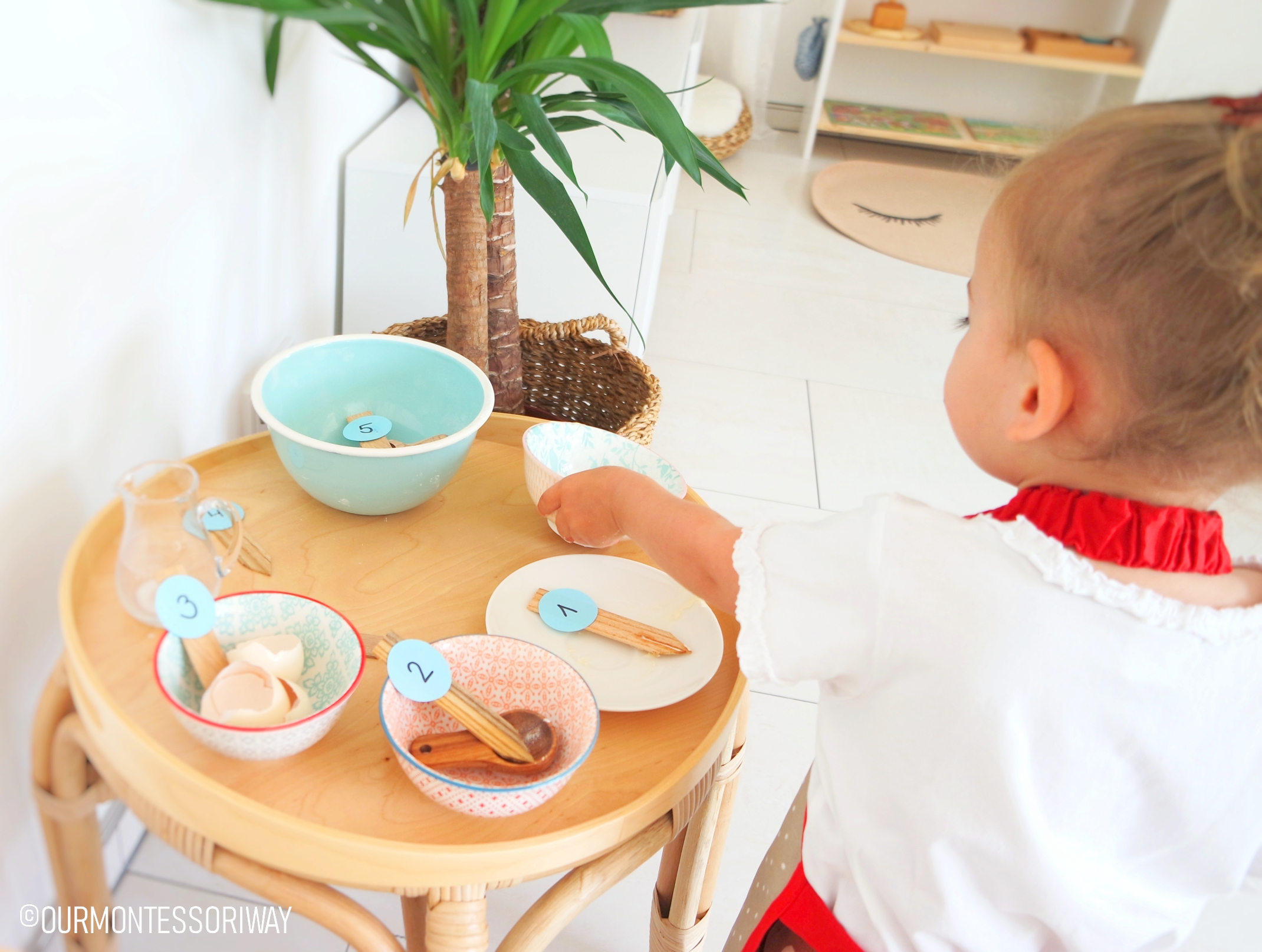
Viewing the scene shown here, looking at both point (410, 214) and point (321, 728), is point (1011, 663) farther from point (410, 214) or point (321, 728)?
point (410, 214)

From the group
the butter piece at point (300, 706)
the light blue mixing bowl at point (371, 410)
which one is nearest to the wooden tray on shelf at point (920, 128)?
the light blue mixing bowl at point (371, 410)

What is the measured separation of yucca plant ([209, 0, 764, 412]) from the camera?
0.83 meters

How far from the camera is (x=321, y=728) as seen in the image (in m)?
0.61

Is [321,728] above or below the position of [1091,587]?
below

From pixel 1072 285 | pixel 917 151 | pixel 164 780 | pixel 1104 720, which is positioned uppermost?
pixel 1072 285

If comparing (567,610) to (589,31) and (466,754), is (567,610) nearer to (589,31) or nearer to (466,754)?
(466,754)

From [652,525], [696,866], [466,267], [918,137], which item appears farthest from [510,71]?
[918,137]

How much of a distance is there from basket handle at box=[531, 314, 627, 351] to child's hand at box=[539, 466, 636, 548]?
0.45 metres

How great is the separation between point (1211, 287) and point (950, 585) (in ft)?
0.68

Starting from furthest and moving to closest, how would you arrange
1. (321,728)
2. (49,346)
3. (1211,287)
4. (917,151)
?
(917,151), (49,346), (321,728), (1211,287)

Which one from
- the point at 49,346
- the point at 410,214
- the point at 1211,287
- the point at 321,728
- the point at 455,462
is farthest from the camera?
the point at 410,214

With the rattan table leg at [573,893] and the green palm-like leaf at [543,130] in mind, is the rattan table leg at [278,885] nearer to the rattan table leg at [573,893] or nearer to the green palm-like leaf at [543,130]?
the rattan table leg at [573,893]

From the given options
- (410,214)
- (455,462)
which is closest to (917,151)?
(410,214)

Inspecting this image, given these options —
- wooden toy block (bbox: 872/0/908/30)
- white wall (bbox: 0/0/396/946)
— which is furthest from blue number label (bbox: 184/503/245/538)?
wooden toy block (bbox: 872/0/908/30)
